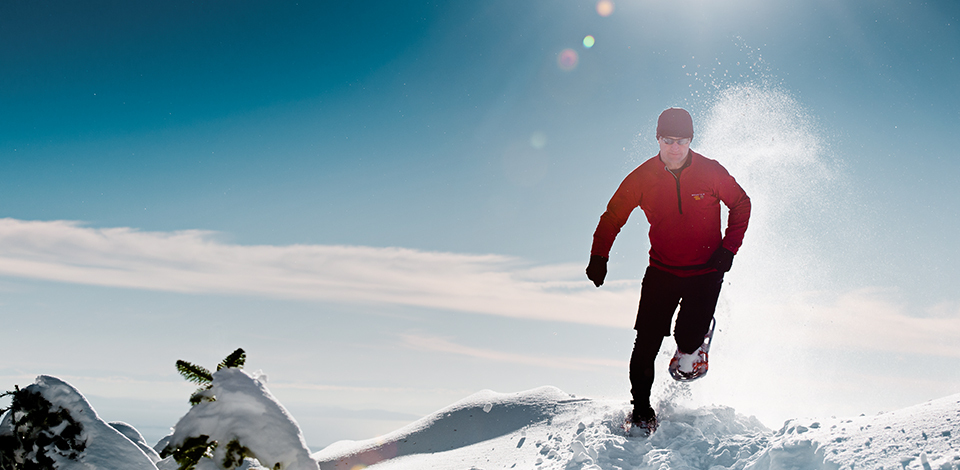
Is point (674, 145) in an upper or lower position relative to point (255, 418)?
upper

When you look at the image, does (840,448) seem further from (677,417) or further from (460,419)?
(460,419)

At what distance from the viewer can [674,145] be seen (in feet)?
17.0

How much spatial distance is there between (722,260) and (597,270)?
1.09m

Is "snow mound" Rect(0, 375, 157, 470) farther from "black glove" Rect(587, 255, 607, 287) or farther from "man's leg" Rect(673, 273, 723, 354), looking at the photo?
"man's leg" Rect(673, 273, 723, 354)

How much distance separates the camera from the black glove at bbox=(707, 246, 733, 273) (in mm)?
5113

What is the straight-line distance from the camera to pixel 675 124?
16.9 feet

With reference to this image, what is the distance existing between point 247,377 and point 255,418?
168 mm

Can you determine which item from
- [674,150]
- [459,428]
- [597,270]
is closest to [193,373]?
[597,270]

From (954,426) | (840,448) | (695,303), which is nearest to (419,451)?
(695,303)

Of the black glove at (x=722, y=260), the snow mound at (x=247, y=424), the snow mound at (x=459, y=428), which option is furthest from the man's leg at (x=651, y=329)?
the snow mound at (x=247, y=424)

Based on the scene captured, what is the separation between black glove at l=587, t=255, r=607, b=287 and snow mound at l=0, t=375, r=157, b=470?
373 centimetres

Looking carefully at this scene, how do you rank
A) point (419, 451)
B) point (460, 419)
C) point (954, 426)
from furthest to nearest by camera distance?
point (460, 419) → point (419, 451) → point (954, 426)

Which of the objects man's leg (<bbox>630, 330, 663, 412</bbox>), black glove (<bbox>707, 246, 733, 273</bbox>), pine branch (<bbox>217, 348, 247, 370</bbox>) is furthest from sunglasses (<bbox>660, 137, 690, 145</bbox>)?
pine branch (<bbox>217, 348, 247, 370</bbox>)

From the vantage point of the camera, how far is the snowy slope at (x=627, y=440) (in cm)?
304
